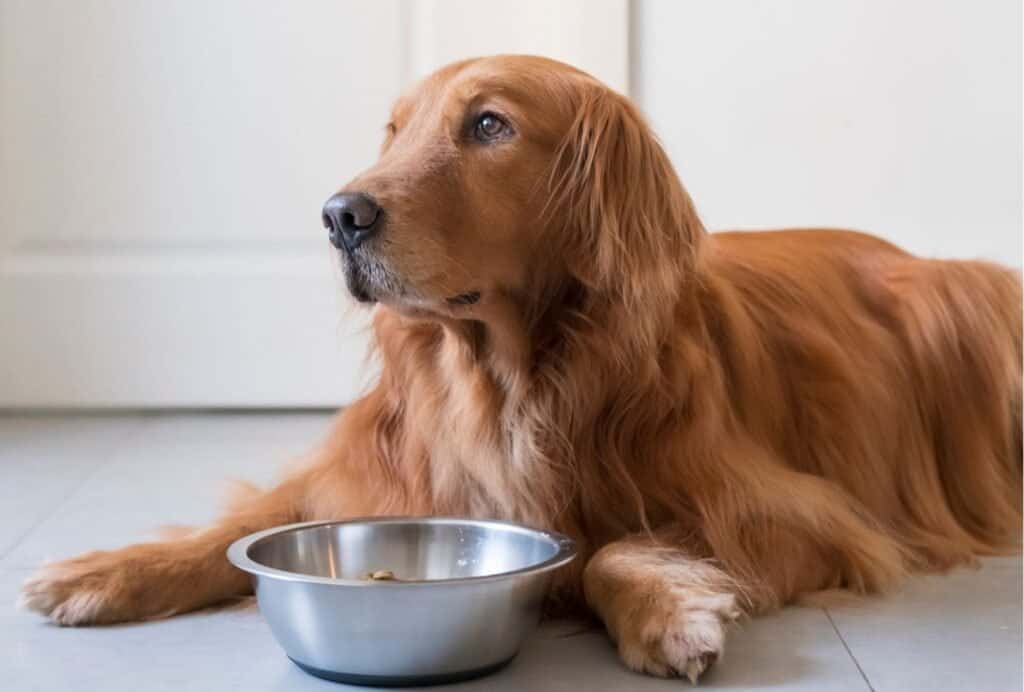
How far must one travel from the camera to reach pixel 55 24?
312 cm

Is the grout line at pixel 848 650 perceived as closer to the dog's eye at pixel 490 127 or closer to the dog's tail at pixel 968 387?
the dog's tail at pixel 968 387

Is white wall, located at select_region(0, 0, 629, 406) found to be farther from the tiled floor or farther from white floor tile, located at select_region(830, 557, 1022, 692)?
white floor tile, located at select_region(830, 557, 1022, 692)

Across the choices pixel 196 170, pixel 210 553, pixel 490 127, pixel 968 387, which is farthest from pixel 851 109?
pixel 210 553

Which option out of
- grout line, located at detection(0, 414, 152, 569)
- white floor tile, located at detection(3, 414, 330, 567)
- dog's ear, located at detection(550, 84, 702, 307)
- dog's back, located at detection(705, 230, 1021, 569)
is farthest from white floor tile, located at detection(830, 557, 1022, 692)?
grout line, located at detection(0, 414, 152, 569)

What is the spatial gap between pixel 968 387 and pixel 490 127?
3.17 feet

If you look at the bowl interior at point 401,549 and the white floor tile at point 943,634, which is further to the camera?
the bowl interior at point 401,549

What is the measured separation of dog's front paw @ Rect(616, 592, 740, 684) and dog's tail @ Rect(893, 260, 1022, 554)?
0.80 meters

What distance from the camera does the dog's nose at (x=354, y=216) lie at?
1.51m

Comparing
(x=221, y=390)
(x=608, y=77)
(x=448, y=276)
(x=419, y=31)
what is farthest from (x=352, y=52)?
(x=448, y=276)

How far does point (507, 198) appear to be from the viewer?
162 cm

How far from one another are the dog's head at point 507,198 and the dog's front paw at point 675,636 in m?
0.38

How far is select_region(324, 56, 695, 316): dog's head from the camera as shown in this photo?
5.02ft

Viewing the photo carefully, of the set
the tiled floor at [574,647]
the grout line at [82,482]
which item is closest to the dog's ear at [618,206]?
the tiled floor at [574,647]

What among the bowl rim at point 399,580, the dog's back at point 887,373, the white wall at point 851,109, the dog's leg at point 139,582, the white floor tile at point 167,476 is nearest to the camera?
the bowl rim at point 399,580
